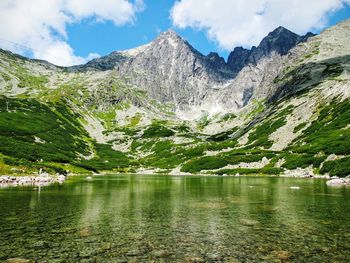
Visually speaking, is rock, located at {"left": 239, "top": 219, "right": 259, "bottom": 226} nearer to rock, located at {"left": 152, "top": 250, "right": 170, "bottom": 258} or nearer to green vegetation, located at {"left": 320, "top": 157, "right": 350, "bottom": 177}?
rock, located at {"left": 152, "top": 250, "right": 170, "bottom": 258}

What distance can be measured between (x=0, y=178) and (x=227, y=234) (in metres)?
67.3

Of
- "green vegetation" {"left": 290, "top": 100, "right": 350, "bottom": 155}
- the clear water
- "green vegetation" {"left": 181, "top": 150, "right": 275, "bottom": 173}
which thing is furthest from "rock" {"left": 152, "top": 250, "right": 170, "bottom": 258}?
"green vegetation" {"left": 181, "top": 150, "right": 275, "bottom": 173}

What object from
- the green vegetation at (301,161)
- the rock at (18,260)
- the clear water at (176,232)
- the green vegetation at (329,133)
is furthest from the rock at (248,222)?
the green vegetation at (301,161)

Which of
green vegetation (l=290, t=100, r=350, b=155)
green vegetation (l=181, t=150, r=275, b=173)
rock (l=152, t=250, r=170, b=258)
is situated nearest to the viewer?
rock (l=152, t=250, r=170, b=258)

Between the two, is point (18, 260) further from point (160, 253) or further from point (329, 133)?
point (329, 133)

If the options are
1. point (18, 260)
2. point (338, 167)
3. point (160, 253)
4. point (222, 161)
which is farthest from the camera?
point (222, 161)

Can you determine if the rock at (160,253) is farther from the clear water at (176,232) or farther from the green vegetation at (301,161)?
the green vegetation at (301,161)

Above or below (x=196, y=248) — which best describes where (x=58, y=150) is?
above

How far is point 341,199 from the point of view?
1795 inches

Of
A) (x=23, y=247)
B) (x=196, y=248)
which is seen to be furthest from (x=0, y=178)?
(x=196, y=248)

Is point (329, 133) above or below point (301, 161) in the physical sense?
above

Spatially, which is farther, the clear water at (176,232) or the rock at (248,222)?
the rock at (248,222)

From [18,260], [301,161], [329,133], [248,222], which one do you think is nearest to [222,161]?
[301,161]

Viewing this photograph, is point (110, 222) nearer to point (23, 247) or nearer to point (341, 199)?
point (23, 247)
